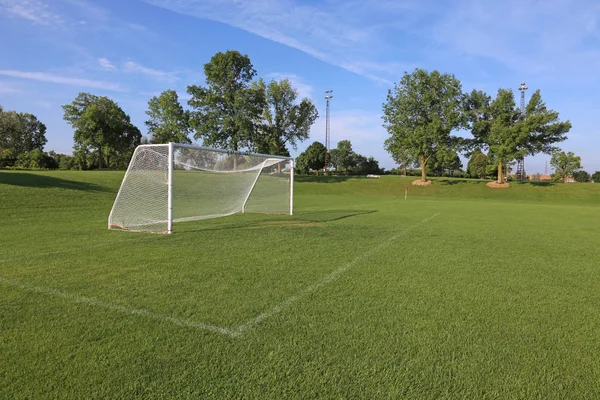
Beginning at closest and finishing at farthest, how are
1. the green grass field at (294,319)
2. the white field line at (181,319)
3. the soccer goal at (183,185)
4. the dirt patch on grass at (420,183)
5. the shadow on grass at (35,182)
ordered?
the green grass field at (294,319)
the white field line at (181,319)
the soccer goal at (183,185)
the shadow on grass at (35,182)
the dirt patch on grass at (420,183)

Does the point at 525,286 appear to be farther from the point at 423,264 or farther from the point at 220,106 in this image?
the point at 220,106

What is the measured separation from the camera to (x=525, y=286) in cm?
466

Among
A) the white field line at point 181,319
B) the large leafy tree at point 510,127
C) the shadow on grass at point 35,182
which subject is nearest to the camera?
the white field line at point 181,319

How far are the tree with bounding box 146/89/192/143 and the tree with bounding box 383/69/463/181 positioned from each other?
25.8 m

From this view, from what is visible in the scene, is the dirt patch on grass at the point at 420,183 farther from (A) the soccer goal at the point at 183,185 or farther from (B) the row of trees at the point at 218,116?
(A) the soccer goal at the point at 183,185

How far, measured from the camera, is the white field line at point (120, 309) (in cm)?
320

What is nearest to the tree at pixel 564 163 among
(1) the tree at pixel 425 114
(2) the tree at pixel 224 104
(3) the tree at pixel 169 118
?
(1) the tree at pixel 425 114

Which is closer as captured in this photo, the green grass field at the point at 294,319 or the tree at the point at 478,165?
the green grass field at the point at 294,319

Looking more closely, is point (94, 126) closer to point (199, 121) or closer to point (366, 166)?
point (199, 121)

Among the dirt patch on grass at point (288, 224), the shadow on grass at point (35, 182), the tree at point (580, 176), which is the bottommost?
the dirt patch on grass at point (288, 224)

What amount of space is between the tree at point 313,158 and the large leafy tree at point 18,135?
49485mm

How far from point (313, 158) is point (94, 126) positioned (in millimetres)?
44127

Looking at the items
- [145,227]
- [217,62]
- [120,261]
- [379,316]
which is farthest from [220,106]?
[379,316]

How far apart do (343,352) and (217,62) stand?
43.8 m
